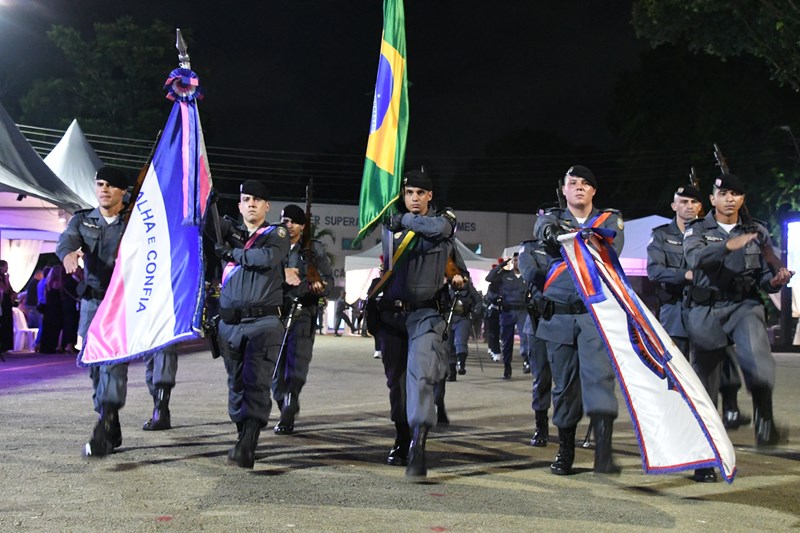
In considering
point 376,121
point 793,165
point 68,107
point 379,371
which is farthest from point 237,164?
point 376,121

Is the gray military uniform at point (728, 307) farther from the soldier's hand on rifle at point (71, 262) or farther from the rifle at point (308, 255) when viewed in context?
the soldier's hand on rifle at point (71, 262)

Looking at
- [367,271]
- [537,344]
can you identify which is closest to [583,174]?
[537,344]

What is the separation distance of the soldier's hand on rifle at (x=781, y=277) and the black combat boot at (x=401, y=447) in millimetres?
3157

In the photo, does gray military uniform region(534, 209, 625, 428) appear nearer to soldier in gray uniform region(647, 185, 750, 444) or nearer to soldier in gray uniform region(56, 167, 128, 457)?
soldier in gray uniform region(647, 185, 750, 444)

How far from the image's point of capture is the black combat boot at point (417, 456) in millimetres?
6992

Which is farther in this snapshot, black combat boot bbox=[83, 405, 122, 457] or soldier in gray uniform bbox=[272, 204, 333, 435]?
soldier in gray uniform bbox=[272, 204, 333, 435]

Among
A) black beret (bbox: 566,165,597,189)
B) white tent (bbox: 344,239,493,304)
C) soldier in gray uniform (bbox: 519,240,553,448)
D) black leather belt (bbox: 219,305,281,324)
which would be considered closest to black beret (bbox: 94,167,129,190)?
black leather belt (bbox: 219,305,281,324)

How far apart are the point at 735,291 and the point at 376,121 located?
130 inches

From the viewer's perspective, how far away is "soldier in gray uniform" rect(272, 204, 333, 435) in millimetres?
9953

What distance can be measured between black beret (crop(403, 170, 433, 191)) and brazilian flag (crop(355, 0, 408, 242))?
0.37 metres

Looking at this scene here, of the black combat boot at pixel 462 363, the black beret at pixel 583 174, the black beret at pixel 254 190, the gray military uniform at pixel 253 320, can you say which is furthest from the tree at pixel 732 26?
the gray military uniform at pixel 253 320

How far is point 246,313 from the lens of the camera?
759cm

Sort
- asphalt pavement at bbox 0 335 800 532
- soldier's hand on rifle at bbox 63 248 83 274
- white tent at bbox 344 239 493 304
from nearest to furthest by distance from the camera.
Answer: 1. asphalt pavement at bbox 0 335 800 532
2. soldier's hand on rifle at bbox 63 248 83 274
3. white tent at bbox 344 239 493 304

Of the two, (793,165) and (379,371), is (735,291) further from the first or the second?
(793,165)
